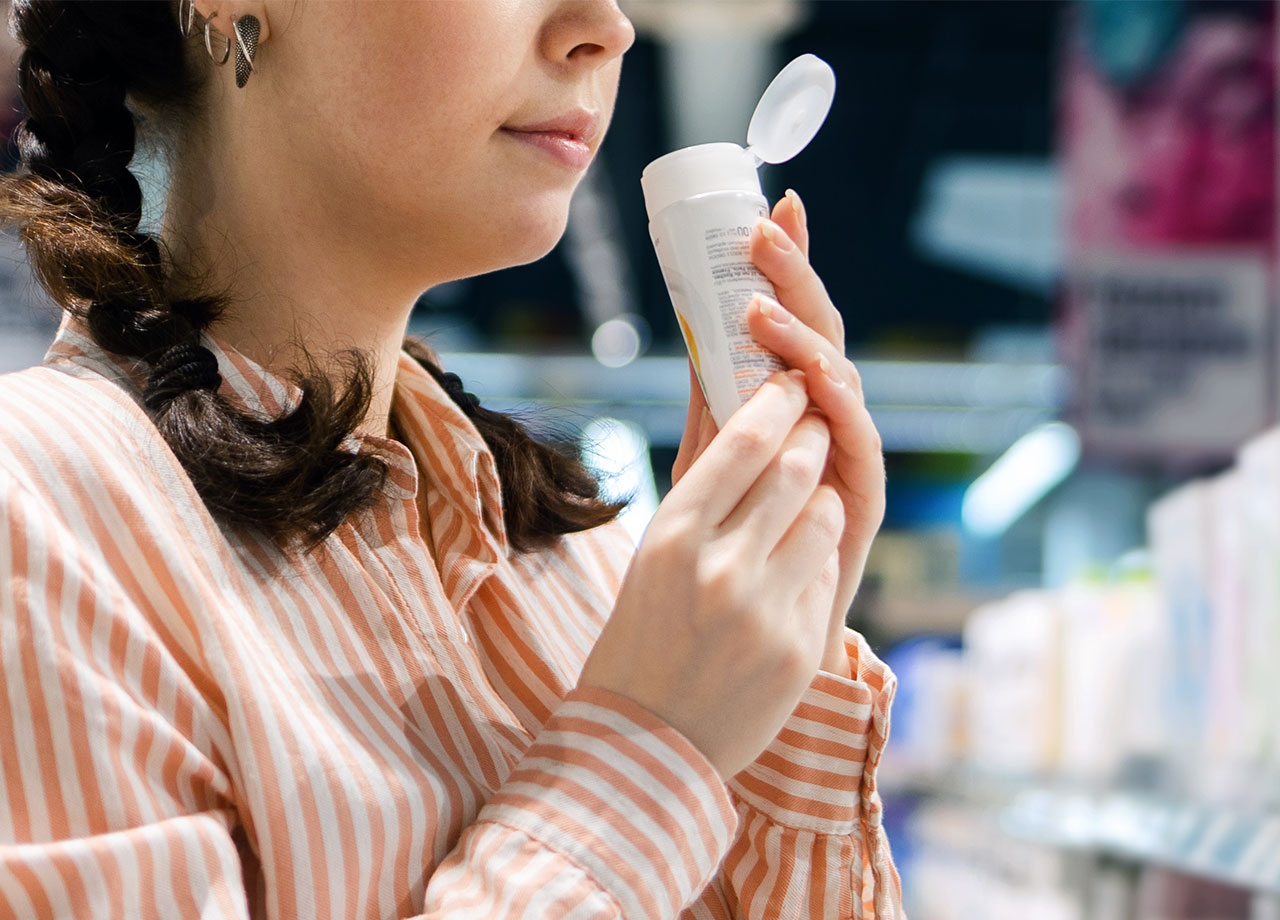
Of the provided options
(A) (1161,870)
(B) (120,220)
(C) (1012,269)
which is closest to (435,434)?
(B) (120,220)

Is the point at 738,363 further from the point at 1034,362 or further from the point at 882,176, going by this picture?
the point at 1034,362

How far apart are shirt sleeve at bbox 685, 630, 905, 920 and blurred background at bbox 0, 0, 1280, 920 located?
326 mm

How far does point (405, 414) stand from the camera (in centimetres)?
106

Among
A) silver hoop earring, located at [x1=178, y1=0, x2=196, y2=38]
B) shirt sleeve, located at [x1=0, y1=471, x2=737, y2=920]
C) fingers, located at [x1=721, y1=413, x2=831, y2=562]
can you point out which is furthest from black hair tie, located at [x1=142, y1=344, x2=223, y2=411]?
fingers, located at [x1=721, y1=413, x2=831, y2=562]

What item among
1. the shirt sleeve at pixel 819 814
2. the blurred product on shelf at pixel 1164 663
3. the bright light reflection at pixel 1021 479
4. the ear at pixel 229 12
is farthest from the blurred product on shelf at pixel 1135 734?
the bright light reflection at pixel 1021 479

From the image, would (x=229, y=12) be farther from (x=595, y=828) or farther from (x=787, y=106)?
(x=595, y=828)

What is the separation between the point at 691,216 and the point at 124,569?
0.37 metres

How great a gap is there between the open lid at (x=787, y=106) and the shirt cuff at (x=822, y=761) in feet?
1.14

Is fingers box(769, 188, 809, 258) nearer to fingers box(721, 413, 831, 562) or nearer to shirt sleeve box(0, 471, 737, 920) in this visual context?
fingers box(721, 413, 831, 562)

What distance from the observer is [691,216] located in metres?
0.84

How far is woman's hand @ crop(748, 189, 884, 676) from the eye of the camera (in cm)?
84

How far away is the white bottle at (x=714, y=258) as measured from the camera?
84 centimetres

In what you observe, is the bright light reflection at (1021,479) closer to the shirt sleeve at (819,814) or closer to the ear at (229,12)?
the shirt sleeve at (819,814)

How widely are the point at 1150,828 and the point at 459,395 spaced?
1.17 metres
